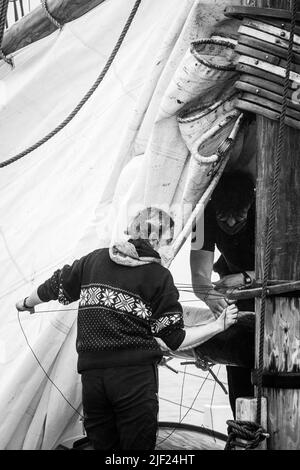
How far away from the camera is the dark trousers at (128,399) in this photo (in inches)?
149

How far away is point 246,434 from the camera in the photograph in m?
3.53

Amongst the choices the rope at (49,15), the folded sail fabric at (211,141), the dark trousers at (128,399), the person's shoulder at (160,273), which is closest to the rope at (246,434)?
the dark trousers at (128,399)

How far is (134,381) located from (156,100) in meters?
1.29

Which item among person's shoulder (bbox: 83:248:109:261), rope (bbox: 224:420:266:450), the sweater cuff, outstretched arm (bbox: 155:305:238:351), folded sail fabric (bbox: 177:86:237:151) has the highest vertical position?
folded sail fabric (bbox: 177:86:237:151)

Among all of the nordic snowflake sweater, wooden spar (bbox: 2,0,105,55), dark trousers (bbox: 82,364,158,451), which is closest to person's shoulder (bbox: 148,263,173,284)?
the nordic snowflake sweater

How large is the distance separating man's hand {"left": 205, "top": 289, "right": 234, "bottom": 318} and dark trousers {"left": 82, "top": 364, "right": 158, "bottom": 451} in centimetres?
72

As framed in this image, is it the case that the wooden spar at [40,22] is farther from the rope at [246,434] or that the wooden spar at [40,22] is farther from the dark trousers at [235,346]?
the rope at [246,434]

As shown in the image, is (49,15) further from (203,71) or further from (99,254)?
(99,254)

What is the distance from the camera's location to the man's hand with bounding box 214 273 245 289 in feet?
15.1

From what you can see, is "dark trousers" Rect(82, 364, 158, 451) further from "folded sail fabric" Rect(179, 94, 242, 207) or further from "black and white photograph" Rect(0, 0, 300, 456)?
"folded sail fabric" Rect(179, 94, 242, 207)

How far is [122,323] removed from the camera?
379 centimetres

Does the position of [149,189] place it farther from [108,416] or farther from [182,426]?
[182,426]

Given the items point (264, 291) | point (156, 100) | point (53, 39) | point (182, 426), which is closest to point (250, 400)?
point (264, 291)

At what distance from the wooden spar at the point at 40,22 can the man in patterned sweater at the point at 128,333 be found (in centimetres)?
199
